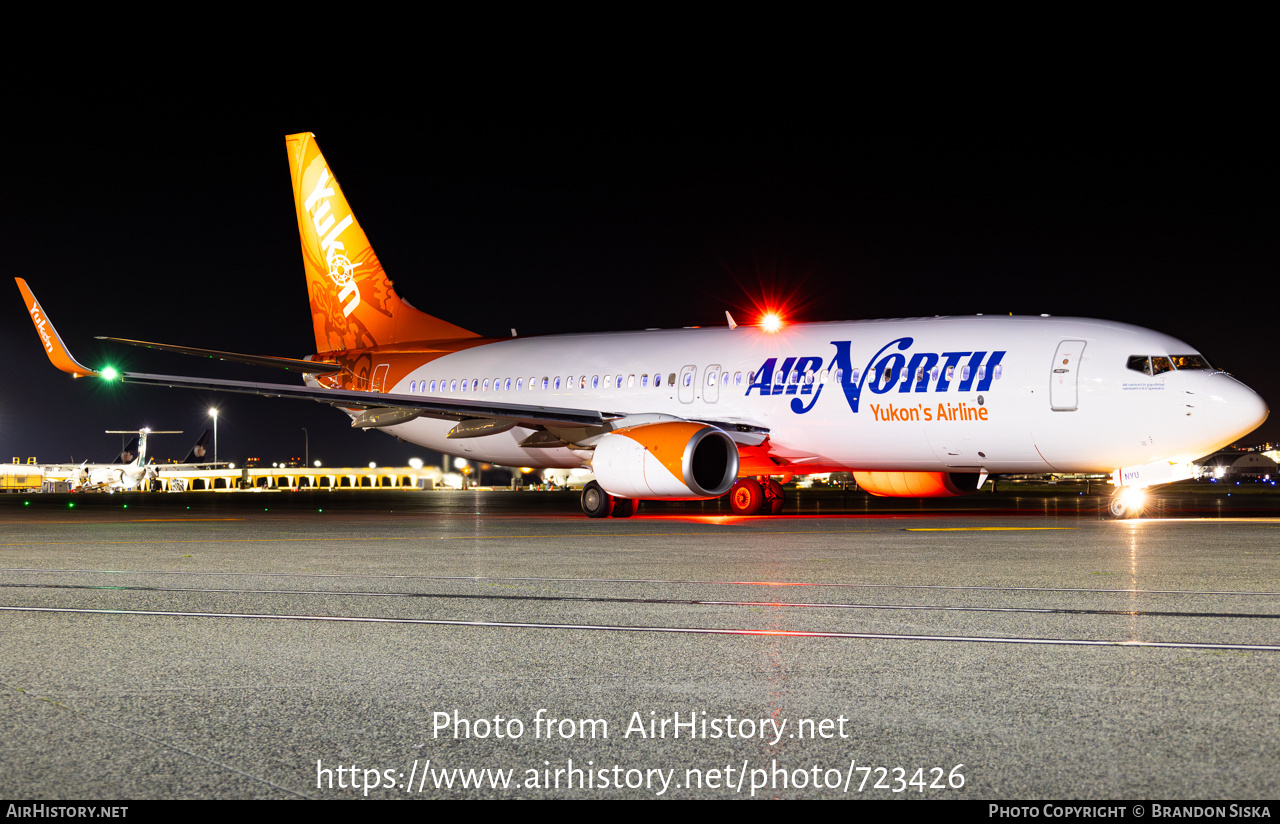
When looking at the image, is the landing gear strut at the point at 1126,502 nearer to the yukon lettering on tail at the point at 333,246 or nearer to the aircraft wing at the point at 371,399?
the aircraft wing at the point at 371,399

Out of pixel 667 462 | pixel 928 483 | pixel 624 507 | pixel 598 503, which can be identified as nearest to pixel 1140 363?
pixel 928 483

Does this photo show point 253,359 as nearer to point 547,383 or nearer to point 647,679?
point 547,383

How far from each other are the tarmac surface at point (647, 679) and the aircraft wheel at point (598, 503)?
37.8ft

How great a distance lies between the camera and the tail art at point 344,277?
3164 centimetres

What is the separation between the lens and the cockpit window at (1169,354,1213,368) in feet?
62.9

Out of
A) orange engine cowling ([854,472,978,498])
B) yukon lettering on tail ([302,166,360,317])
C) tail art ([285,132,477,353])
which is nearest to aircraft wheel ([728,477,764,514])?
orange engine cowling ([854,472,978,498])

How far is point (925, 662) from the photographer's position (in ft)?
20.8

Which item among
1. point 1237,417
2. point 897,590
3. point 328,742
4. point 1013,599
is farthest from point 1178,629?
point 1237,417

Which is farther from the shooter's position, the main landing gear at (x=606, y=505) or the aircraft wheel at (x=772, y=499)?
the aircraft wheel at (x=772, y=499)

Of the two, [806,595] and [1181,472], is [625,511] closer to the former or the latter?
[1181,472]

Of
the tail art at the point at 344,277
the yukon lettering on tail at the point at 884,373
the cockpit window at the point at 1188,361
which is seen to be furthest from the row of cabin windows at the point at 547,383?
the cockpit window at the point at 1188,361

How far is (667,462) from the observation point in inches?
808

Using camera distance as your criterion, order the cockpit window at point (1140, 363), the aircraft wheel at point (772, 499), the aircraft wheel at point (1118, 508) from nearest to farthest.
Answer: the cockpit window at point (1140, 363)
the aircraft wheel at point (1118, 508)
the aircraft wheel at point (772, 499)

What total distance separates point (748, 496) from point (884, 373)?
4.85m
